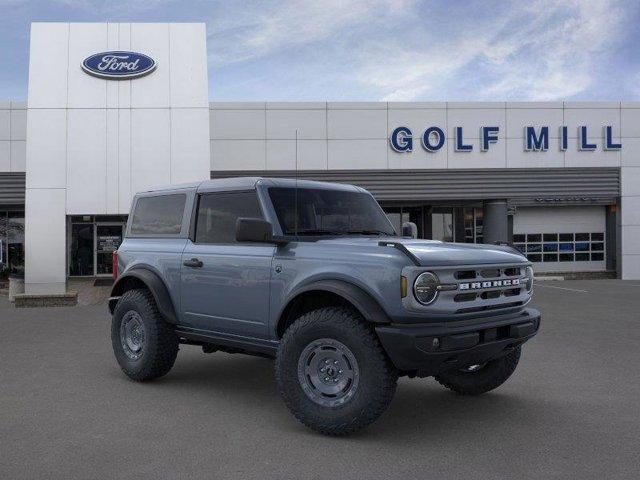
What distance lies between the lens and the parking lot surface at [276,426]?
13.3 ft

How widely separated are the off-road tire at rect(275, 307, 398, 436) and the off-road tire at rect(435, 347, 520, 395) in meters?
Answer: 1.48

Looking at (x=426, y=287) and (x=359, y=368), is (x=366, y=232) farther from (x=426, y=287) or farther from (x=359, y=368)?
(x=359, y=368)

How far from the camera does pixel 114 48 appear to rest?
19250 mm

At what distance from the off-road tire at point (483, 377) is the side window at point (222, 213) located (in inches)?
91.4

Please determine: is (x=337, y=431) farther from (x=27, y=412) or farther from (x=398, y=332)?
(x=27, y=412)

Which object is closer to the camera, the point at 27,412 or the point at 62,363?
the point at 27,412

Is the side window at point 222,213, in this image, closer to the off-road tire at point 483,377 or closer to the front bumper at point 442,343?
the front bumper at point 442,343

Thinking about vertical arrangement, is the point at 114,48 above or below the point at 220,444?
above

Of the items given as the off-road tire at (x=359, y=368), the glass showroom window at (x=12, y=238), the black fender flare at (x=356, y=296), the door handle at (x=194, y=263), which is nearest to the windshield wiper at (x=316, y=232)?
the black fender flare at (x=356, y=296)

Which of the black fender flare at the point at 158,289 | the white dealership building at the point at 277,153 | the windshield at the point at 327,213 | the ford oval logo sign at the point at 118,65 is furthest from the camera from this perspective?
the ford oval logo sign at the point at 118,65

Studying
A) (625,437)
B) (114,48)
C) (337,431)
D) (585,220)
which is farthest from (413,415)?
(585,220)

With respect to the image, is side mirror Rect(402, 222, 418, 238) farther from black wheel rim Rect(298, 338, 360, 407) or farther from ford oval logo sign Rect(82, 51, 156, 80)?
ford oval logo sign Rect(82, 51, 156, 80)

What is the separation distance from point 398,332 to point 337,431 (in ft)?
2.97

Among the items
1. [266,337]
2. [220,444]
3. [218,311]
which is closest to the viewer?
[220,444]
